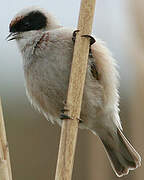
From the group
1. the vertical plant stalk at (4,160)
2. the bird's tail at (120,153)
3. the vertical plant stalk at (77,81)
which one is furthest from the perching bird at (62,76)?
the vertical plant stalk at (4,160)

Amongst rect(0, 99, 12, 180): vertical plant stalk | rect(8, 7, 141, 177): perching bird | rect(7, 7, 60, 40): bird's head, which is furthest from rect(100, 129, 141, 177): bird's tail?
rect(0, 99, 12, 180): vertical plant stalk

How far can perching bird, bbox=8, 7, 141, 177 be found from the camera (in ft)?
8.35

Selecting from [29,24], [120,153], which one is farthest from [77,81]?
[120,153]

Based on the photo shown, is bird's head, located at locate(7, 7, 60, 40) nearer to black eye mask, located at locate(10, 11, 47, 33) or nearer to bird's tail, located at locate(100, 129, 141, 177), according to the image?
black eye mask, located at locate(10, 11, 47, 33)

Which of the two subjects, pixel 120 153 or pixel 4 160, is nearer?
pixel 4 160

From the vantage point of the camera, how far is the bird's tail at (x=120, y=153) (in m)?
2.86

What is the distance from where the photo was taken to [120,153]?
9.70 ft

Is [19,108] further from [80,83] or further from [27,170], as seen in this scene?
[80,83]

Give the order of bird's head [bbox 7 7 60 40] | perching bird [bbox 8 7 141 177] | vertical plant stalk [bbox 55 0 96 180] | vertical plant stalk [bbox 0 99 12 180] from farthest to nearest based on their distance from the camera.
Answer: bird's head [bbox 7 7 60 40] < perching bird [bbox 8 7 141 177] < vertical plant stalk [bbox 55 0 96 180] < vertical plant stalk [bbox 0 99 12 180]

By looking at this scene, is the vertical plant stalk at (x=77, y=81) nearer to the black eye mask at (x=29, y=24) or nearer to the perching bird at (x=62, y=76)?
the perching bird at (x=62, y=76)

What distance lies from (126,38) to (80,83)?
35.9 inches

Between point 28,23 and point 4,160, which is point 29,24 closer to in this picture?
point 28,23

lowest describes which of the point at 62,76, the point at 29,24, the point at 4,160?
the point at 4,160

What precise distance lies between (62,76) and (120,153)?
729mm
